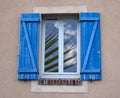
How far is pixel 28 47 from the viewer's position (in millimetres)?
6863

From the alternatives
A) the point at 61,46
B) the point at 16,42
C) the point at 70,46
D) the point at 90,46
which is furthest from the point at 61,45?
the point at 16,42

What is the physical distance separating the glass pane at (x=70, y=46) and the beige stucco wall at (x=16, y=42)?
0.50 metres

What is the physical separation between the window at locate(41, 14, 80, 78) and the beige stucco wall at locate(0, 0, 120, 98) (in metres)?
0.42

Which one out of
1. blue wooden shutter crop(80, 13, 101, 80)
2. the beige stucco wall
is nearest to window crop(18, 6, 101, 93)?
blue wooden shutter crop(80, 13, 101, 80)

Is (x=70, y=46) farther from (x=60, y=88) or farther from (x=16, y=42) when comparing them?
(x=16, y=42)

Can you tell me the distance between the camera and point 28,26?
6.99 metres

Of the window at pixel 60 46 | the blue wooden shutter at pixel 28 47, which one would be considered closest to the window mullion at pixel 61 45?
the window at pixel 60 46

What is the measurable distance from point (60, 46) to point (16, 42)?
0.95 m

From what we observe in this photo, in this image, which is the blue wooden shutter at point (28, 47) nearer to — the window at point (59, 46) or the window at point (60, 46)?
the window at point (59, 46)

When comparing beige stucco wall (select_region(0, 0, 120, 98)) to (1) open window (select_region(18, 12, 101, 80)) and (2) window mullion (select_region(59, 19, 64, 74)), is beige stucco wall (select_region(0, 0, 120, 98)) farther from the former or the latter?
(2) window mullion (select_region(59, 19, 64, 74))

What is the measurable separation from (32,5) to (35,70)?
142 cm

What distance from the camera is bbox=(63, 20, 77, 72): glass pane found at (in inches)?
280

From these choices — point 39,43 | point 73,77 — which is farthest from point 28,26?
point 73,77

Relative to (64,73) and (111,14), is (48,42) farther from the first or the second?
(111,14)
